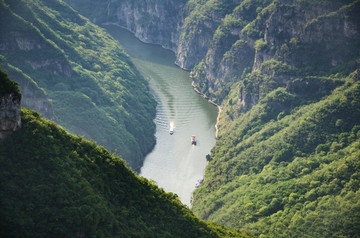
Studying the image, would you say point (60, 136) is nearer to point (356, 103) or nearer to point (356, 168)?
point (356, 168)

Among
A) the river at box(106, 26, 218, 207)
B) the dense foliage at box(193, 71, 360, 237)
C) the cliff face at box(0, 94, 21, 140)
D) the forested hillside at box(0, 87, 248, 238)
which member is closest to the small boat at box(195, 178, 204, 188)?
the river at box(106, 26, 218, 207)

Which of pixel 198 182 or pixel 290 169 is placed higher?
pixel 290 169

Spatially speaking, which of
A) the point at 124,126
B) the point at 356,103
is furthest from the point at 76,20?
the point at 356,103

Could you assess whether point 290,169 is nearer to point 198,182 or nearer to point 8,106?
point 198,182

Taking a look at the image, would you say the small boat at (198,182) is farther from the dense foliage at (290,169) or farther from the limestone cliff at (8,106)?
the limestone cliff at (8,106)

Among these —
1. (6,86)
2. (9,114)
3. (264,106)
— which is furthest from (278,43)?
(6,86)

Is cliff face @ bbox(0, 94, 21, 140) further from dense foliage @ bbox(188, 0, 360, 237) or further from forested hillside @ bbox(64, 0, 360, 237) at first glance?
dense foliage @ bbox(188, 0, 360, 237)
